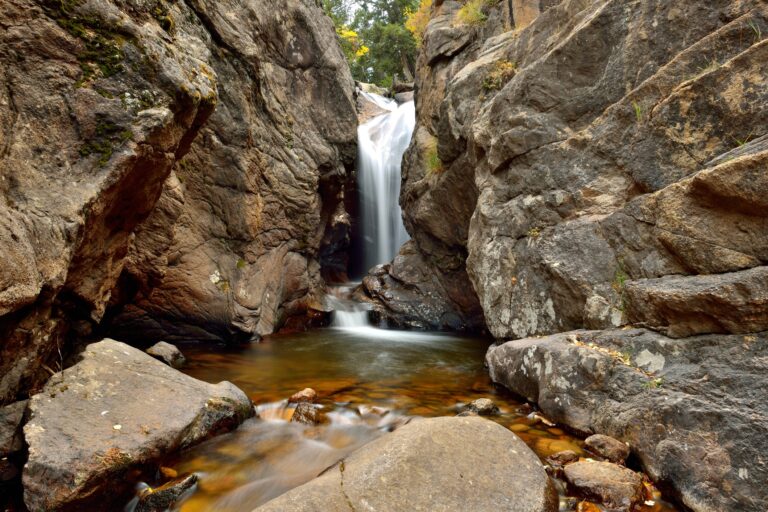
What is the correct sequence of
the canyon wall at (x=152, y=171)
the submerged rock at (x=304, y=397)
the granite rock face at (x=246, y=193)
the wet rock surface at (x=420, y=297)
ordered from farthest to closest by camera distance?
the wet rock surface at (x=420, y=297)
the granite rock face at (x=246, y=193)
the submerged rock at (x=304, y=397)
the canyon wall at (x=152, y=171)

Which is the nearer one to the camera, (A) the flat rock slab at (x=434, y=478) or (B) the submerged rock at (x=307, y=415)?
(A) the flat rock slab at (x=434, y=478)

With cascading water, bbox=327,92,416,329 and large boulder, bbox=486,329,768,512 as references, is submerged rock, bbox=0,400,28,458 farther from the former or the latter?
cascading water, bbox=327,92,416,329

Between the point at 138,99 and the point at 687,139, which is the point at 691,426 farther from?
the point at 138,99

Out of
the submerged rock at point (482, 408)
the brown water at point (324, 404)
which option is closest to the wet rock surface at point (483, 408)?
the submerged rock at point (482, 408)

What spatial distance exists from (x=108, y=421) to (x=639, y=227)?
18.2 ft

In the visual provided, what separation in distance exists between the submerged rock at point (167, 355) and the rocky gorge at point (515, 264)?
92mm

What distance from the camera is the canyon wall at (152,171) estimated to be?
133 inches

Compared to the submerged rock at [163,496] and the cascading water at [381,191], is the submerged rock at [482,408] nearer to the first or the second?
the submerged rock at [163,496]

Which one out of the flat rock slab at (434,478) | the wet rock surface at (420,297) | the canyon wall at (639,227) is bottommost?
the wet rock surface at (420,297)

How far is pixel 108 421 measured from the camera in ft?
10.9

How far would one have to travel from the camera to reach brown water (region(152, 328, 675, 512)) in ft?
11.2

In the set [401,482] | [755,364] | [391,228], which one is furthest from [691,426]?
[391,228]

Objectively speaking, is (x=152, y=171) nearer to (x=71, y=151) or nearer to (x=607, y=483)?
(x=71, y=151)

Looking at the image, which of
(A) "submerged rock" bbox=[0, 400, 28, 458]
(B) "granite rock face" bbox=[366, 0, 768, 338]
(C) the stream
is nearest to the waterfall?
(C) the stream
